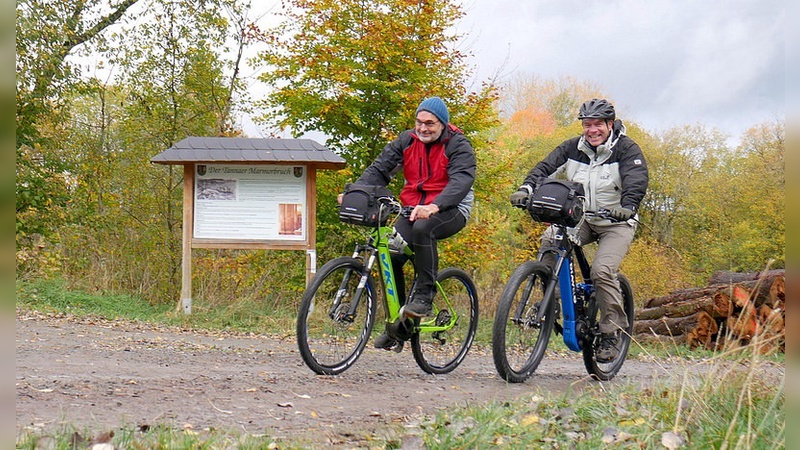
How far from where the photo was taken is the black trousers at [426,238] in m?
5.90

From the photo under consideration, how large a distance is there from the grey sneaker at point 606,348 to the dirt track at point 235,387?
22 centimetres

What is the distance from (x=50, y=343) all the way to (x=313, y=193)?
488 cm

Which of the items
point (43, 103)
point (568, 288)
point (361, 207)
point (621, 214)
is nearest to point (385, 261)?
point (361, 207)

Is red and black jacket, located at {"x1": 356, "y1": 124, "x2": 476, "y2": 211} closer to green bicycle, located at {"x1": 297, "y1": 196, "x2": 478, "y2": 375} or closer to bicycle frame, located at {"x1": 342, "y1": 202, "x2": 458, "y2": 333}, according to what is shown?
green bicycle, located at {"x1": 297, "y1": 196, "x2": 478, "y2": 375}

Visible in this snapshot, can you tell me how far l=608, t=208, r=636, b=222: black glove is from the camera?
5953 millimetres

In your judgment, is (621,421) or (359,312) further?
(359,312)

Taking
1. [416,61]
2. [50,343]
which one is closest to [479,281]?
[416,61]

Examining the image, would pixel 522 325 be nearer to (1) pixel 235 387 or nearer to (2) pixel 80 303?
(1) pixel 235 387

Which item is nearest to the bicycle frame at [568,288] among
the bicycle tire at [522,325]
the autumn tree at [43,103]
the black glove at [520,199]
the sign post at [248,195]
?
the bicycle tire at [522,325]

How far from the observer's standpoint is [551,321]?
6.02m

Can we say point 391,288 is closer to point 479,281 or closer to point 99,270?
point 99,270

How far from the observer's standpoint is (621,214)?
5965 mm

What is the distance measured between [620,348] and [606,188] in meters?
1.44

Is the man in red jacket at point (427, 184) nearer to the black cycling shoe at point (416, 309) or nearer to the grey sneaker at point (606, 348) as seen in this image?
the black cycling shoe at point (416, 309)
